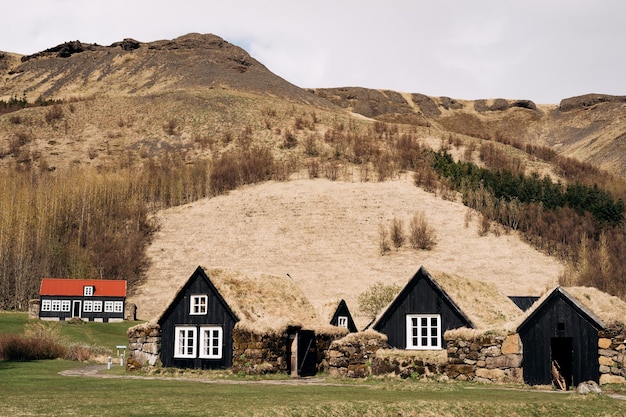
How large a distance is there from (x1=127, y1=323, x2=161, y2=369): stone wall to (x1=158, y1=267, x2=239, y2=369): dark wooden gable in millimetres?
315

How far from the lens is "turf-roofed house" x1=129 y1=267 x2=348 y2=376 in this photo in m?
36.8

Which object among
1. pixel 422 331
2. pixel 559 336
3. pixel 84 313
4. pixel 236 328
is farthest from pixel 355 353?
pixel 84 313

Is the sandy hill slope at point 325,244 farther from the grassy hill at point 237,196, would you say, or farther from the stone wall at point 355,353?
the stone wall at point 355,353

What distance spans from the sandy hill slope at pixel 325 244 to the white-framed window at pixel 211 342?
48.3m

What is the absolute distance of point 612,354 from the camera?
30500 mm

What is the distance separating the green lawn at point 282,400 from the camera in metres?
20.5

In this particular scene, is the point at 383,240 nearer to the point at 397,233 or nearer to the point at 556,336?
the point at 397,233

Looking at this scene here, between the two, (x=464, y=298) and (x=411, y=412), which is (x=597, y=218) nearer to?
(x=464, y=298)

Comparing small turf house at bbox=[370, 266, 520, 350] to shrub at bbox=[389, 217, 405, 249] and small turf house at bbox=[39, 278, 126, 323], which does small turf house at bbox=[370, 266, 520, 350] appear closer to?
small turf house at bbox=[39, 278, 126, 323]

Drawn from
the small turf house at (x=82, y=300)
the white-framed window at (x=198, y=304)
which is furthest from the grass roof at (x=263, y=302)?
the small turf house at (x=82, y=300)

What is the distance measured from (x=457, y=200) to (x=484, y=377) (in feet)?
324

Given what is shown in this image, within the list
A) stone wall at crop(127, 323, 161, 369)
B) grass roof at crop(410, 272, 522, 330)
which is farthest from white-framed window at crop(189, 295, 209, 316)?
grass roof at crop(410, 272, 522, 330)

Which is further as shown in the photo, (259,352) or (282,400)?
(259,352)

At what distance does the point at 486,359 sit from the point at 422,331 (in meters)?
4.99
